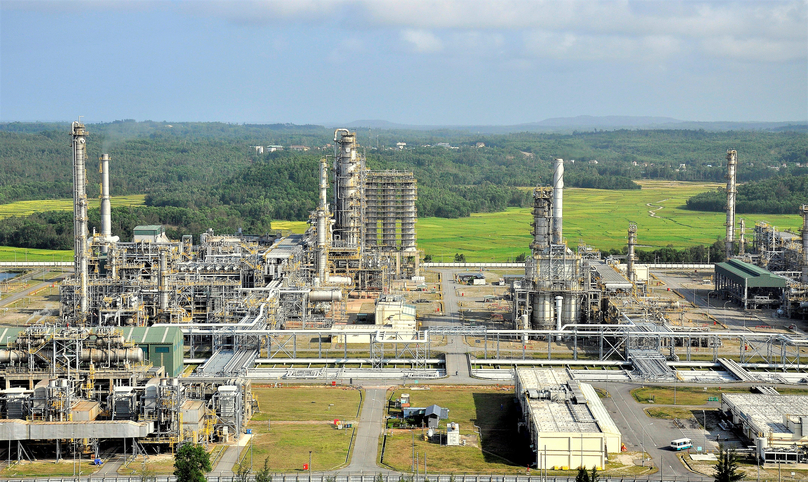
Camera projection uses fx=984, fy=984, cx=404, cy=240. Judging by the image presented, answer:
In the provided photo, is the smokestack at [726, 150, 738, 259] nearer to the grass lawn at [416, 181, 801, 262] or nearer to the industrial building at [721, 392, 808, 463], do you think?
the grass lawn at [416, 181, 801, 262]

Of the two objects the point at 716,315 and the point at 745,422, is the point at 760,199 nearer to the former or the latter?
the point at 716,315

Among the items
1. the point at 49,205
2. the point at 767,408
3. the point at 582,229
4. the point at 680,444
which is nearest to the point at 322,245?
the point at 767,408

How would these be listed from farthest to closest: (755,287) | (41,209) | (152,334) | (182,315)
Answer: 1. (41,209)
2. (755,287)
3. (182,315)
4. (152,334)

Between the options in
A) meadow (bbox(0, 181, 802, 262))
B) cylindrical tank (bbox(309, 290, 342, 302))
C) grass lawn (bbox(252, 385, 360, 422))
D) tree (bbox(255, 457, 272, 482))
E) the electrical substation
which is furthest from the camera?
meadow (bbox(0, 181, 802, 262))

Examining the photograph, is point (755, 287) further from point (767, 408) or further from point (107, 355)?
point (107, 355)

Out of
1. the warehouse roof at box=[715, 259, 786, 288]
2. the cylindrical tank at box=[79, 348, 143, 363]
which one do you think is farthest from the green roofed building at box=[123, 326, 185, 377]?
the warehouse roof at box=[715, 259, 786, 288]

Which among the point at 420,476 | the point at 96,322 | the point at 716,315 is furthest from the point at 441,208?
the point at 420,476

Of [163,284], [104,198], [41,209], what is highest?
[104,198]
